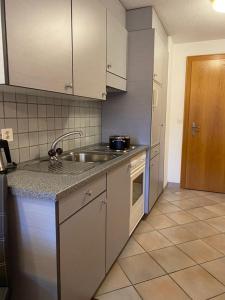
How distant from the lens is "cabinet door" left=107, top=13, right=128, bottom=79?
2.03 metres

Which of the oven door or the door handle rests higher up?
the door handle

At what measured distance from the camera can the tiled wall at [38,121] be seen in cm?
149

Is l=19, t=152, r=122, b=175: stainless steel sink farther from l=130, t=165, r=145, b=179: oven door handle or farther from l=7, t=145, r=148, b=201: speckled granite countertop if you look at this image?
l=130, t=165, r=145, b=179: oven door handle

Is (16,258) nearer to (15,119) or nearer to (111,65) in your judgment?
(15,119)

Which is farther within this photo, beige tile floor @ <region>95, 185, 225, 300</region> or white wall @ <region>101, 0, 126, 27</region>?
white wall @ <region>101, 0, 126, 27</region>

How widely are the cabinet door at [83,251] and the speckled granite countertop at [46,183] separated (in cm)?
17

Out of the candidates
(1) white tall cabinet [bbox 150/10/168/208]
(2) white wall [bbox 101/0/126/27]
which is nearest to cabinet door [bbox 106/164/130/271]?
(1) white tall cabinet [bbox 150/10/168/208]

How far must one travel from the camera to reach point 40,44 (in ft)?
Result: 3.92

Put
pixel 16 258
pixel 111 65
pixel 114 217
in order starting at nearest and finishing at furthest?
pixel 16 258, pixel 114 217, pixel 111 65

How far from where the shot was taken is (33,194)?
1.02m

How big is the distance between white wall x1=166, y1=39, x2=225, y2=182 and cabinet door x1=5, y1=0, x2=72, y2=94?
8.10ft

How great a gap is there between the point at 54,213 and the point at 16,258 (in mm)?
360

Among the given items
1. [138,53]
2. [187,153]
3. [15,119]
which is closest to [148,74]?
[138,53]

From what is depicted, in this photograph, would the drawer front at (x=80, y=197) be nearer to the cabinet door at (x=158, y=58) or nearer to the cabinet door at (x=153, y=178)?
the cabinet door at (x=153, y=178)
